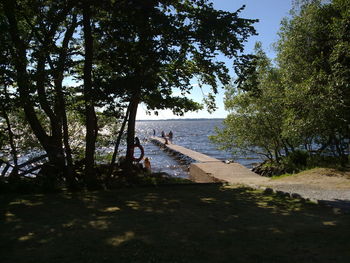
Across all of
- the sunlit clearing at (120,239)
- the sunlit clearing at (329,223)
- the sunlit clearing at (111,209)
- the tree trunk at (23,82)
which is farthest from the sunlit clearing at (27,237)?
the sunlit clearing at (329,223)

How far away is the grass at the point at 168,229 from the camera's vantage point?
423 centimetres

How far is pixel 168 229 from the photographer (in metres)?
5.36

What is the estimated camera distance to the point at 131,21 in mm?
8516

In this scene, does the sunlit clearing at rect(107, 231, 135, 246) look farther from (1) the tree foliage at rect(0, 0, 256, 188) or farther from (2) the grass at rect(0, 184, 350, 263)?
(1) the tree foliage at rect(0, 0, 256, 188)

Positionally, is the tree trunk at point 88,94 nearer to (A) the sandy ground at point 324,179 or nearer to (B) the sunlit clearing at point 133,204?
(B) the sunlit clearing at point 133,204

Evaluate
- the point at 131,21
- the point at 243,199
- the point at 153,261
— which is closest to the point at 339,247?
the point at 153,261

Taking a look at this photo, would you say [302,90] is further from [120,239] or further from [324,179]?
[120,239]

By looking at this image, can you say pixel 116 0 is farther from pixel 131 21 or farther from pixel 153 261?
pixel 153 261

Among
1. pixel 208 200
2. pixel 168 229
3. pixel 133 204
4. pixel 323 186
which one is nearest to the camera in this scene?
pixel 168 229

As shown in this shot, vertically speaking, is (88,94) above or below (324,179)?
above

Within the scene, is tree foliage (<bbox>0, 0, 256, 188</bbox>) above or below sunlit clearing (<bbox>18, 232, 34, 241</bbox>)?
above

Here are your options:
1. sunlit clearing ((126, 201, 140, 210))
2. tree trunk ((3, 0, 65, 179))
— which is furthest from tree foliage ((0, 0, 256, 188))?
sunlit clearing ((126, 201, 140, 210))

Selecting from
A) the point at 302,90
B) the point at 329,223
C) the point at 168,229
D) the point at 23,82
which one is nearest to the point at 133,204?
the point at 168,229

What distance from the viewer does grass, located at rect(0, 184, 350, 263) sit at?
13.9 feet
